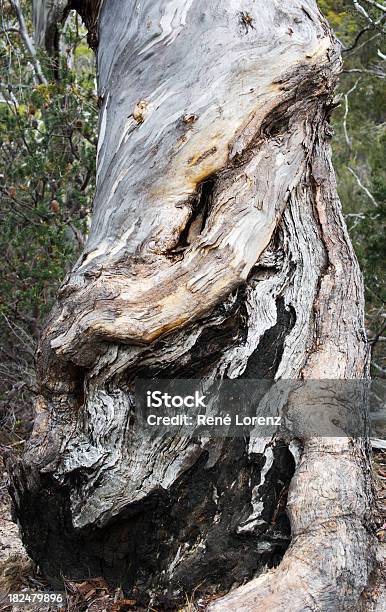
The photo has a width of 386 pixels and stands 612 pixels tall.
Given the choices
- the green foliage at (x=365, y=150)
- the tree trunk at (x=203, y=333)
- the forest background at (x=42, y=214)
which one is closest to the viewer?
the tree trunk at (x=203, y=333)

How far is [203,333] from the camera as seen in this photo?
2686 mm

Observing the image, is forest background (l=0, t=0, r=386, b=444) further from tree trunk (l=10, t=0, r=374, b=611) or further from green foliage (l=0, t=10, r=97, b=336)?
tree trunk (l=10, t=0, r=374, b=611)

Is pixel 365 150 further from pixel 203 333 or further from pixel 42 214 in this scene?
pixel 203 333

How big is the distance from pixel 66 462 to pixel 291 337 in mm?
1032

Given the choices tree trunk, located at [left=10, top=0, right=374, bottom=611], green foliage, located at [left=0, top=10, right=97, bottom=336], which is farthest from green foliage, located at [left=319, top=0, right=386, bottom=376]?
tree trunk, located at [left=10, top=0, right=374, bottom=611]

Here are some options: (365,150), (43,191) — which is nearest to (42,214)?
(43,191)

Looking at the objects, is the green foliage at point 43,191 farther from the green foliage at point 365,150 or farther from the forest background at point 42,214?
the green foliage at point 365,150

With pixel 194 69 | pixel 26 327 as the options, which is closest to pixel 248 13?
pixel 194 69

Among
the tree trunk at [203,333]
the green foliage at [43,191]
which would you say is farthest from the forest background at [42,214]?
the tree trunk at [203,333]

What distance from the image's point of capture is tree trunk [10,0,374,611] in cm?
252

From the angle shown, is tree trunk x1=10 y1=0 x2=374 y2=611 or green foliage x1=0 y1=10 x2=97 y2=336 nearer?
tree trunk x1=10 y1=0 x2=374 y2=611

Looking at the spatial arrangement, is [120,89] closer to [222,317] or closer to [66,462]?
[222,317]

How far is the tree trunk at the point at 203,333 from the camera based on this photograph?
2521mm

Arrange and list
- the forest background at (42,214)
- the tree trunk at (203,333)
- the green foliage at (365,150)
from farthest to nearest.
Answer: the green foliage at (365,150) → the forest background at (42,214) → the tree trunk at (203,333)
